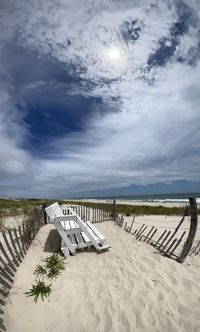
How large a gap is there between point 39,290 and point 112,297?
4.96 ft

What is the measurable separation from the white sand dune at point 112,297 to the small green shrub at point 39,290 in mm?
116

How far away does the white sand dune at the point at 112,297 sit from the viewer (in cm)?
415

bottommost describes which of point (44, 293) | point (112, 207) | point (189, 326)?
point (189, 326)

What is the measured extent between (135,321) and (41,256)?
3643mm

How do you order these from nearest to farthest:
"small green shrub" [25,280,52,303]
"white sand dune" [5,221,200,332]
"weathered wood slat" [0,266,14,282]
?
"white sand dune" [5,221,200,332]
"weathered wood slat" [0,266,14,282]
"small green shrub" [25,280,52,303]

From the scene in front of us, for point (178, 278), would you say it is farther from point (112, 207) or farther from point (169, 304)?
point (112, 207)

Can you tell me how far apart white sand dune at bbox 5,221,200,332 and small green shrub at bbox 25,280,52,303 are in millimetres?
116

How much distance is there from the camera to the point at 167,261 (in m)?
6.92

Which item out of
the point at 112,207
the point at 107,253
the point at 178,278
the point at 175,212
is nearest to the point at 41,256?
the point at 107,253

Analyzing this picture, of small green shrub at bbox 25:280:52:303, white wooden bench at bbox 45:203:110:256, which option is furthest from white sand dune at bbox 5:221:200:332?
white wooden bench at bbox 45:203:110:256

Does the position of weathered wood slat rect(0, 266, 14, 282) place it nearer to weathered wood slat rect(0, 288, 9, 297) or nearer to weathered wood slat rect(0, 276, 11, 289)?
weathered wood slat rect(0, 276, 11, 289)

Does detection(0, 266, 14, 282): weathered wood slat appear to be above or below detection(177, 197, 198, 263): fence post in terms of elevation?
below

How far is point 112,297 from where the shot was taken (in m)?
4.90

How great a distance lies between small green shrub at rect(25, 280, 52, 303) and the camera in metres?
4.82
